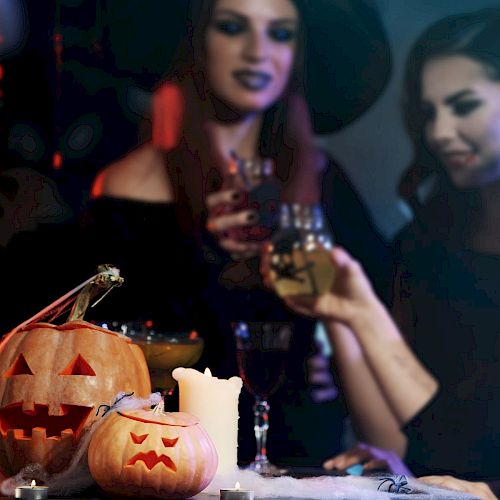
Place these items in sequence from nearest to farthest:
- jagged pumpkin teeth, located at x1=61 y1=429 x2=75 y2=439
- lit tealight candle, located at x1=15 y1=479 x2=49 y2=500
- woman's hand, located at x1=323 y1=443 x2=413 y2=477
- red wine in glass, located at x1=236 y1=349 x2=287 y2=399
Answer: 1. lit tealight candle, located at x1=15 y1=479 x2=49 y2=500
2. jagged pumpkin teeth, located at x1=61 y1=429 x2=75 y2=439
3. red wine in glass, located at x1=236 y1=349 x2=287 y2=399
4. woman's hand, located at x1=323 y1=443 x2=413 y2=477

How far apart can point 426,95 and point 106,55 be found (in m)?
1.02

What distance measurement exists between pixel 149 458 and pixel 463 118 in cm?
230

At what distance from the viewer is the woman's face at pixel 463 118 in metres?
3.06

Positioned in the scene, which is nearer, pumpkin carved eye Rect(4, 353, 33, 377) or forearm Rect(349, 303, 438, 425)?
pumpkin carved eye Rect(4, 353, 33, 377)

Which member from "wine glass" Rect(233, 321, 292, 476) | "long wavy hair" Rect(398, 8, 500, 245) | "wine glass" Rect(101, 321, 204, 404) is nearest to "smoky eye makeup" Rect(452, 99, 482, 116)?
"long wavy hair" Rect(398, 8, 500, 245)

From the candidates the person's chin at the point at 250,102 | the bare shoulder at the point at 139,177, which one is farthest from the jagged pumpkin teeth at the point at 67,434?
the person's chin at the point at 250,102

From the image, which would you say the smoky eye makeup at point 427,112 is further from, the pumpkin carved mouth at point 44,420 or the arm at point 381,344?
the pumpkin carved mouth at point 44,420

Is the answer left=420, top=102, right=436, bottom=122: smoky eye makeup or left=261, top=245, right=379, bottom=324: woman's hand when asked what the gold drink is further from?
left=420, top=102, right=436, bottom=122: smoky eye makeup

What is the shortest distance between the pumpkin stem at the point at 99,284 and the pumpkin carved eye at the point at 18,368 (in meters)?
0.09

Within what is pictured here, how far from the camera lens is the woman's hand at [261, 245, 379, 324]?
9.68 feet

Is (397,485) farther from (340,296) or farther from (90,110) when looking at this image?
(90,110)

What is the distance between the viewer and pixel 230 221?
300cm

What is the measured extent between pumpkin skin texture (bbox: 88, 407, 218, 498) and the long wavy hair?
2073 mm

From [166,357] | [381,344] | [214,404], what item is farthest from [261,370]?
[381,344]
